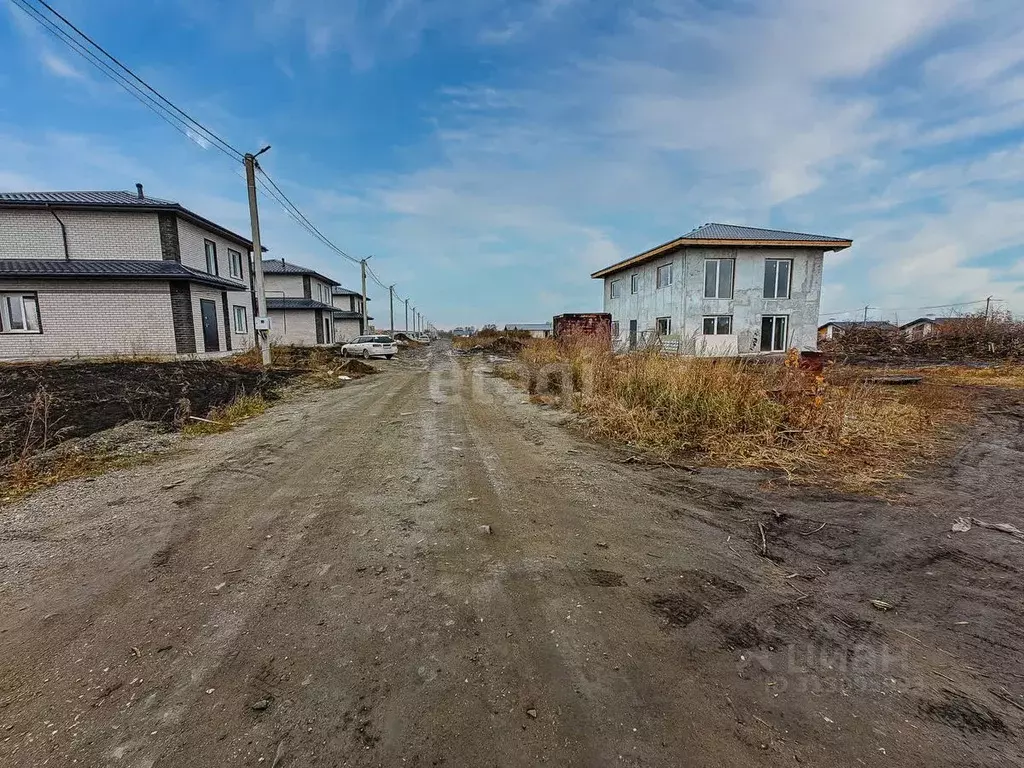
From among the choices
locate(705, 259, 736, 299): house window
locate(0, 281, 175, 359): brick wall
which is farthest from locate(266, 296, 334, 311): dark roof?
locate(705, 259, 736, 299): house window

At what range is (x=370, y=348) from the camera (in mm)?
26219

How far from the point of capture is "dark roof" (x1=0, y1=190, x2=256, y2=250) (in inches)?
637

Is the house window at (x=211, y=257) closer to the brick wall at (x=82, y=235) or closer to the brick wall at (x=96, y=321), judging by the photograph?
the brick wall at (x=82, y=235)

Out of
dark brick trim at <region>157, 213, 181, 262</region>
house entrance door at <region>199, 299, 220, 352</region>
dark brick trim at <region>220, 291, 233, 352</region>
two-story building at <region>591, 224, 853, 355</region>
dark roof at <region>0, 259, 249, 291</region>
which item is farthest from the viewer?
dark brick trim at <region>220, 291, 233, 352</region>

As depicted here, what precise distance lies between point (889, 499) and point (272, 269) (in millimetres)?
36736

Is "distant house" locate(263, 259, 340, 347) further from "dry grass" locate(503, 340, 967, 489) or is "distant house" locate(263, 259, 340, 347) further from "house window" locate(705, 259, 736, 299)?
"dry grass" locate(503, 340, 967, 489)

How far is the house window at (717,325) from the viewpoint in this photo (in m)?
20.2

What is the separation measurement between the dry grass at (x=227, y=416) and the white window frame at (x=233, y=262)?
16838mm

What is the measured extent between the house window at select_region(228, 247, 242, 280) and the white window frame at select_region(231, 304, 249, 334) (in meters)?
1.73

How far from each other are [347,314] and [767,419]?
44682 mm

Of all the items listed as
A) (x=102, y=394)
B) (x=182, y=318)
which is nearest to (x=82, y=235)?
(x=182, y=318)

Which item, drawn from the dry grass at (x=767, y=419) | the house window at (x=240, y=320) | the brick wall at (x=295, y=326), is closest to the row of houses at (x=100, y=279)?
the house window at (x=240, y=320)

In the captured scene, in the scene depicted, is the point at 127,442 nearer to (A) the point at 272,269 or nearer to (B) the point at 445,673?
(B) the point at 445,673

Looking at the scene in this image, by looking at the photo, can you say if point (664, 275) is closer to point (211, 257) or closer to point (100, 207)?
point (211, 257)
